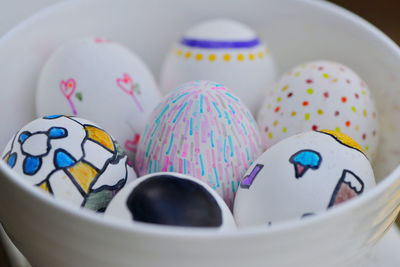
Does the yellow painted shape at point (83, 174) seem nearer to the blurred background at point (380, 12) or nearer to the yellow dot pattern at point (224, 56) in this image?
the yellow dot pattern at point (224, 56)

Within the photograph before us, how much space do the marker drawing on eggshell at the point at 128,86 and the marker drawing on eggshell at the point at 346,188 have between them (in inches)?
9.6

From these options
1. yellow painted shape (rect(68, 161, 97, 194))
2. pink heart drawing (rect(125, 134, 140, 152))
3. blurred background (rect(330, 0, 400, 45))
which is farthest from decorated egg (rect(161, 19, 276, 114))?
blurred background (rect(330, 0, 400, 45))

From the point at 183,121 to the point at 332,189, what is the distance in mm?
150

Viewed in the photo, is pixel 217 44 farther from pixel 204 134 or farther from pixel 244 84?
pixel 204 134

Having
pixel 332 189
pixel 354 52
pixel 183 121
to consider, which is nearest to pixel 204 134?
pixel 183 121

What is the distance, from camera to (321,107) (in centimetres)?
53

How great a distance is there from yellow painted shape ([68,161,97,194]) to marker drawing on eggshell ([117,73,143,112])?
0.46ft

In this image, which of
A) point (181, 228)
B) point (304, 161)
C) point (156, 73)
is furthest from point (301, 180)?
point (156, 73)

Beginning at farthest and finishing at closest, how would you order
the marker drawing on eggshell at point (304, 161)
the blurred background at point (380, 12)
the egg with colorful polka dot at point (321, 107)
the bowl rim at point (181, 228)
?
the blurred background at point (380, 12)
the egg with colorful polka dot at point (321, 107)
the marker drawing on eggshell at point (304, 161)
the bowl rim at point (181, 228)

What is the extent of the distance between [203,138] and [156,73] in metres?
0.27

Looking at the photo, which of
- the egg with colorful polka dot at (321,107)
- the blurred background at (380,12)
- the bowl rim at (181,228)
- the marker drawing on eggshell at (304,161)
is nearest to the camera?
the bowl rim at (181,228)

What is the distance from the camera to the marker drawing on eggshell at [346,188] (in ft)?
1.32

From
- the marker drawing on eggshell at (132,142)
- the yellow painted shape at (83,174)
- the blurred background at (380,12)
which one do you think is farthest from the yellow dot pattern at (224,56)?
the blurred background at (380,12)

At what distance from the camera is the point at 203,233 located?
311 mm
